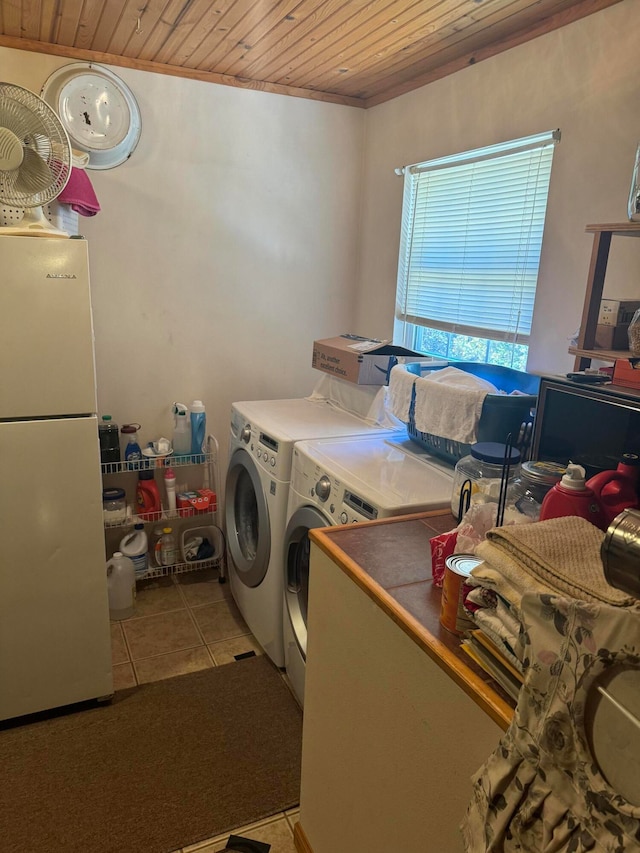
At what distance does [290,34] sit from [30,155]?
3.28 feet

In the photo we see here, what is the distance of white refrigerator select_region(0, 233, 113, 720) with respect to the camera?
5.73 feet

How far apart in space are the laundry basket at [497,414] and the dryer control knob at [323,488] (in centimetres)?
35

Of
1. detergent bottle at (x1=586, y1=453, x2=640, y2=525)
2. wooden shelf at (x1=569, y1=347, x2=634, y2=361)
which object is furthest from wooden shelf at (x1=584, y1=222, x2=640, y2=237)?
detergent bottle at (x1=586, y1=453, x2=640, y2=525)

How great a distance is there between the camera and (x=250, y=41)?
7.17 feet

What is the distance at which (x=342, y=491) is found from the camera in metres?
1.70

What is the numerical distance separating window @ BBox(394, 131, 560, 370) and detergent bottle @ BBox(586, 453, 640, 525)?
43.9 inches

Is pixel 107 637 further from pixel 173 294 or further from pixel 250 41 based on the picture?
pixel 250 41

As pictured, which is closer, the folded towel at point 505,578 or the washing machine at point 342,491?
the folded towel at point 505,578

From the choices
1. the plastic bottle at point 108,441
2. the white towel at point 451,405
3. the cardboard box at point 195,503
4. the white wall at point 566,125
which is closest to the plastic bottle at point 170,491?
the cardboard box at point 195,503

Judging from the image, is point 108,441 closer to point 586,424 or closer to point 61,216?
point 61,216

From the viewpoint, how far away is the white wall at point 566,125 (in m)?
1.68

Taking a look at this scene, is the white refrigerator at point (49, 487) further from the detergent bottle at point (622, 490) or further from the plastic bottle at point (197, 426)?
the detergent bottle at point (622, 490)

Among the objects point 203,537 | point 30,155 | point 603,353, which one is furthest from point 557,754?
point 203,537

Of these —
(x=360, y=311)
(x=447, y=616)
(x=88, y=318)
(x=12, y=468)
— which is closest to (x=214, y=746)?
(x=12, y=468)
